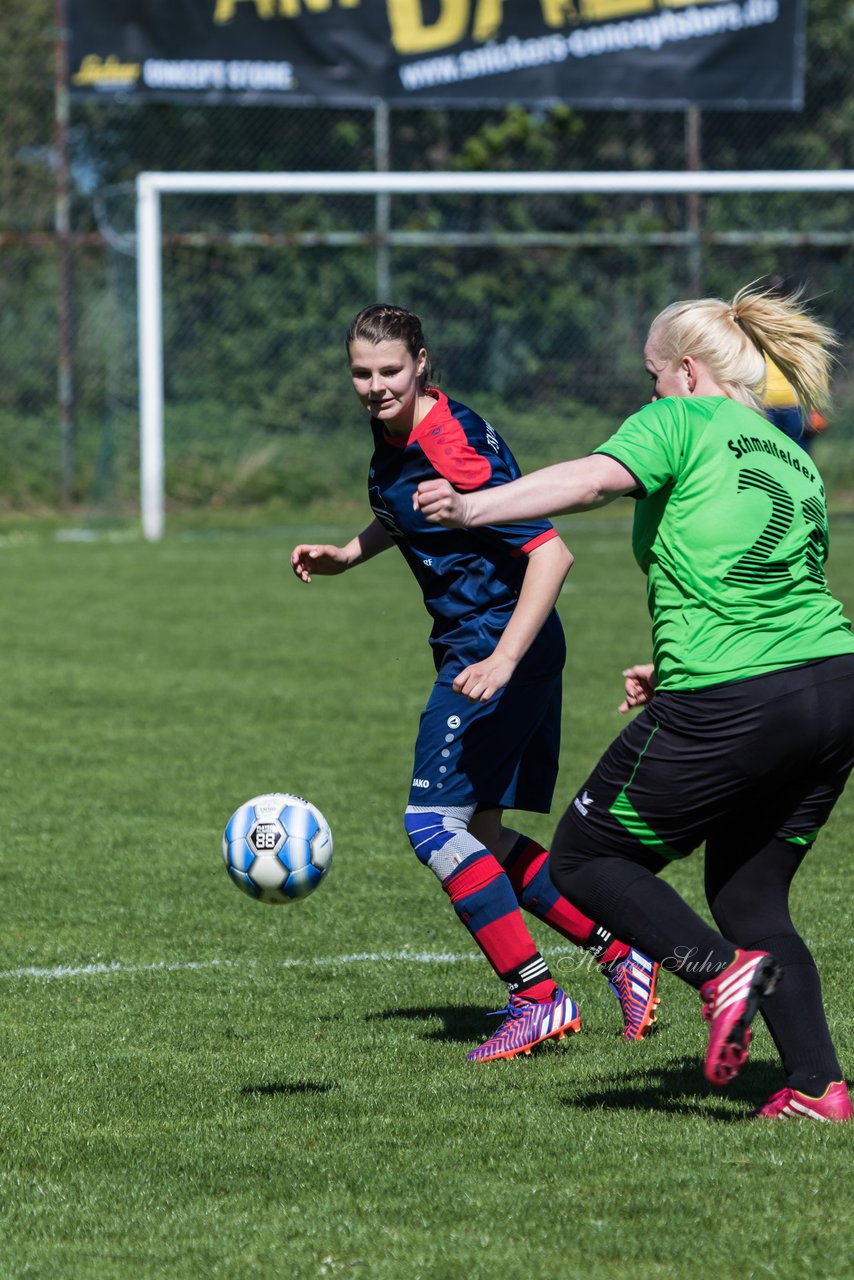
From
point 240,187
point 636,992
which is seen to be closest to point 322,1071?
point 636,992

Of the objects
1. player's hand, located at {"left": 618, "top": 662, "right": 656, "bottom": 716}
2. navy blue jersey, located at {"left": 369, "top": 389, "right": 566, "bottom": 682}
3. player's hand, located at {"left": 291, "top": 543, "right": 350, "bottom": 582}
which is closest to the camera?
player's hand, located at {"left": 618, "top": 662, "right": 656, "bottom": 716}

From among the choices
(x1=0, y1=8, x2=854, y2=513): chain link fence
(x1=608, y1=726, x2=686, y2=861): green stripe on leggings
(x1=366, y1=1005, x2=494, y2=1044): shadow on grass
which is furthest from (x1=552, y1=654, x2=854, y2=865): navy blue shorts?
(x1=0, y1=8, x2=854, y2=513): chain link fence

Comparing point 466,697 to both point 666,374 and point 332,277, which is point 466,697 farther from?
point 332,277

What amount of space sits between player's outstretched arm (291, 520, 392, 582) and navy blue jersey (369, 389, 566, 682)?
0.25 metres

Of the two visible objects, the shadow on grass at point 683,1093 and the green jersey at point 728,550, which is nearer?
the green jersey at point 728,550

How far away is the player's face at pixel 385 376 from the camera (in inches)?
166

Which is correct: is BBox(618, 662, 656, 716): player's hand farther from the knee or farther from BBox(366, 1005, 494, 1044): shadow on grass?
BBox(366, 1005, 494, 1044): shadow on grass

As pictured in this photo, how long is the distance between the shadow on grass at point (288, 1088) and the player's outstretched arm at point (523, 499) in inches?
57.0

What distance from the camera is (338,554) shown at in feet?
15.6

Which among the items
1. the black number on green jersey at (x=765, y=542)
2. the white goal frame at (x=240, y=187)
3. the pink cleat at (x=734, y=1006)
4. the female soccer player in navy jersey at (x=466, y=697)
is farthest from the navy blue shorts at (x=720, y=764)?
the white goal frame at (x=240, y=187)

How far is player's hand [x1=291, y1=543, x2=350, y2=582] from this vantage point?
475 centimetres

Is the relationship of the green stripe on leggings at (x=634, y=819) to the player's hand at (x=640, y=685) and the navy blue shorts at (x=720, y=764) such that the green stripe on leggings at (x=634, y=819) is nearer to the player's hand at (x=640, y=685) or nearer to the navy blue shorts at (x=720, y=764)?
the navy blue shorts at (x=720, y=764)

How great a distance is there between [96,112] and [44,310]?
2809 millimetres

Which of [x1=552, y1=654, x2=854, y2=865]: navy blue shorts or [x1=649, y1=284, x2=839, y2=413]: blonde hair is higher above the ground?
[x1=649, y1=284, x2=839, y2=413]: blonde hair
